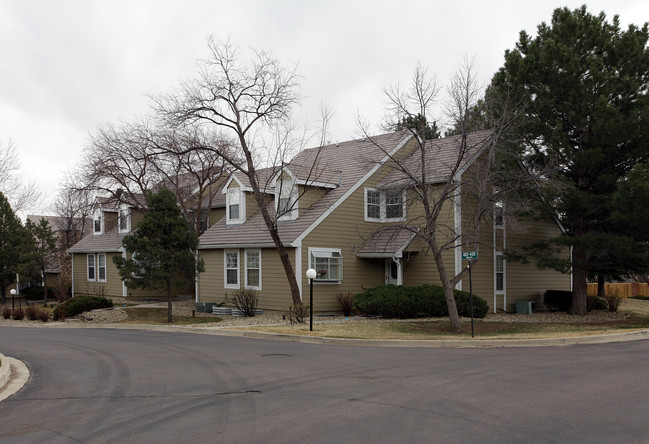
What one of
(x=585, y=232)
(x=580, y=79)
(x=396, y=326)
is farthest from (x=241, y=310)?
(x=580, y=79)

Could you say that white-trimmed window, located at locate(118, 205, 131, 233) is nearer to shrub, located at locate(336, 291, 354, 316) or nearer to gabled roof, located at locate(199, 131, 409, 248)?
gabled roof, located at locate(199, 131, 409, 248)

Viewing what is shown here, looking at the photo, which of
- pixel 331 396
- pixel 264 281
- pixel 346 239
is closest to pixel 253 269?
pixel 264 281

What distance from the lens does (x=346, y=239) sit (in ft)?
84.2

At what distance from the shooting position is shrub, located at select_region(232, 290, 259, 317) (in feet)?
81.0

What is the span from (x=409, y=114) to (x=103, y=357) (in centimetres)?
1102

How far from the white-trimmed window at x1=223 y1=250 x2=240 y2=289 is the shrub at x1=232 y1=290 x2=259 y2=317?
1.92 meters

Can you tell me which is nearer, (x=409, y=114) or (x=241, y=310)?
(x=409, y=114)

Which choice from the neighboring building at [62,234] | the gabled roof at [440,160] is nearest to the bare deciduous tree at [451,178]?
the gabled roof at [440,160]

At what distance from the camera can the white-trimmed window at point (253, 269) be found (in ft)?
86.0

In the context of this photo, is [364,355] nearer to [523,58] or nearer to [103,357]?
[103,357]

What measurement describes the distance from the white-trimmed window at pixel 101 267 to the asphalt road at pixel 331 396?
25.3 m

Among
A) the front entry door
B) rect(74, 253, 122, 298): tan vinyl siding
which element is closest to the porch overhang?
the front entry door

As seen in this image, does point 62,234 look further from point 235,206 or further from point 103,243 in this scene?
point 235,206

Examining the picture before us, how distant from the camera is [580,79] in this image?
891 inches
